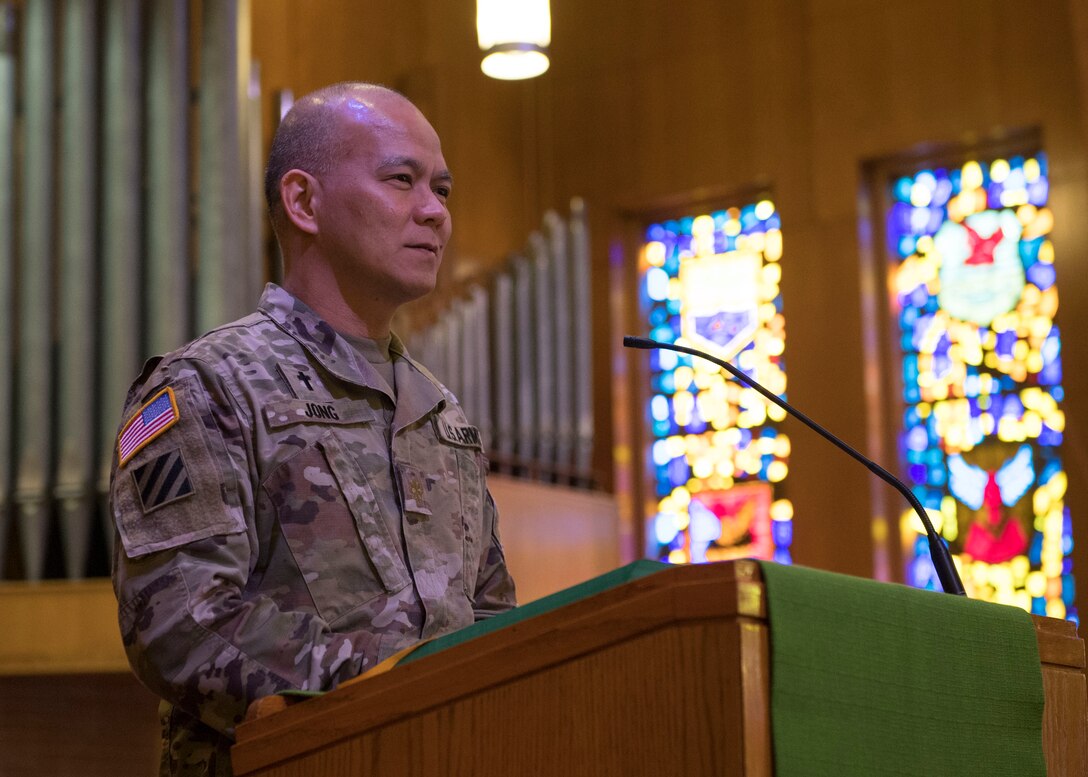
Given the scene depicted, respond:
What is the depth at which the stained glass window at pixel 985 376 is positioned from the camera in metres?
5.58

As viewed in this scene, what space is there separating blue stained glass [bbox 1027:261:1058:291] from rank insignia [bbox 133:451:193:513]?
182 inches

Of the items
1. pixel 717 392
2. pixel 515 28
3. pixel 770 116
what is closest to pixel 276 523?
pixel 515 28

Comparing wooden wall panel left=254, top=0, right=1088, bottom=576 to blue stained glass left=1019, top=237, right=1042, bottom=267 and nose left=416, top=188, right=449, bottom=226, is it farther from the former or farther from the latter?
nose left=416, top=188, right=449, bottom=226

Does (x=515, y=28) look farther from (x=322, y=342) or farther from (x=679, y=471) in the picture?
(x=322, y=342)

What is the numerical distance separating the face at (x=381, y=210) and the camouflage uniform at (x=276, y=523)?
0.28 feet

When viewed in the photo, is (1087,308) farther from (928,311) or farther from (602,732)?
(602,732)

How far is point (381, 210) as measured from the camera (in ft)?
6.07

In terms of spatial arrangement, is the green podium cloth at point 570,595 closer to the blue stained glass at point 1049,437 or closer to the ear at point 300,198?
the ear at point 300,198

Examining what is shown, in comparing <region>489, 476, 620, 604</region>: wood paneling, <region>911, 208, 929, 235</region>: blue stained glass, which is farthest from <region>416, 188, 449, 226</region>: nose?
<region>911, 208, 929, 235</region>: blue stained glass

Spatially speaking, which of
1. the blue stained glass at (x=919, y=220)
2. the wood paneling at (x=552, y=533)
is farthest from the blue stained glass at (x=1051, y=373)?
the wood paneling at (x=552, y=533)

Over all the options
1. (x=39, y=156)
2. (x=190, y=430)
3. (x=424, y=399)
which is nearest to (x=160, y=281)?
(x=39, y=156)

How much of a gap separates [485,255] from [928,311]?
1849 mm

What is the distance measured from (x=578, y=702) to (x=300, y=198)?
89 centimetres

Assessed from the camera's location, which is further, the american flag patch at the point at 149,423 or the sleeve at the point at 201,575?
the american flag patch at the point at 149,423
